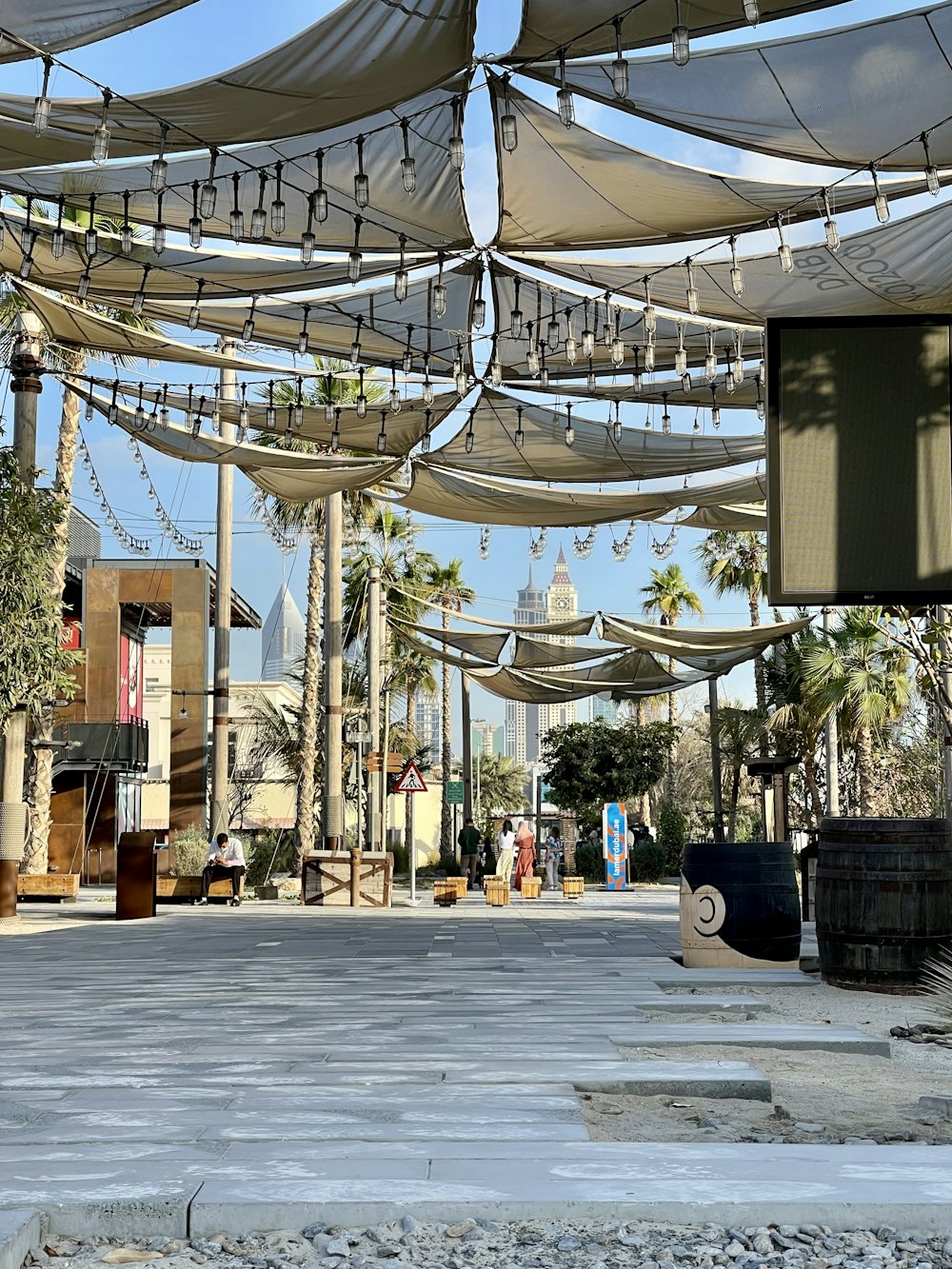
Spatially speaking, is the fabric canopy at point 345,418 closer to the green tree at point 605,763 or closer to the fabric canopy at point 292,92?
the fabric canopy at point 292,92

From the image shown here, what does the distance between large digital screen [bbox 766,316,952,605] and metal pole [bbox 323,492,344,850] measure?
13.6 meters

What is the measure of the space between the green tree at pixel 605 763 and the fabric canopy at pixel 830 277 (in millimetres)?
25360

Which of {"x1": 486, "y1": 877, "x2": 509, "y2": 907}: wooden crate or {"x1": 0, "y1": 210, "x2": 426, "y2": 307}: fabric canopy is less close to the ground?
{"x1": 0, "y1": 210, "x2": 426, "y2": 307}: fabric canopy

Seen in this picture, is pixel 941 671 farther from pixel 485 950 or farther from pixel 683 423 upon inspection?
pixel 485 950

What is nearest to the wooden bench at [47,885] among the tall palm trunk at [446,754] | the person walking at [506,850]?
the person walking at [506,850]

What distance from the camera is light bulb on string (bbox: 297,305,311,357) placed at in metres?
13.7

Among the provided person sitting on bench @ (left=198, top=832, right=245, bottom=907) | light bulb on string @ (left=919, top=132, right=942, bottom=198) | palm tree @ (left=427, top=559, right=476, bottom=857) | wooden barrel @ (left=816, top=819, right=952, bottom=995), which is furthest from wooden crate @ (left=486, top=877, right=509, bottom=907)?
palm tree @ (left=427, top=559, right=476, bottom=857)

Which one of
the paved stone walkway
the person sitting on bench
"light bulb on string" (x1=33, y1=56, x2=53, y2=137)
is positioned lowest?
the person sitting on bench

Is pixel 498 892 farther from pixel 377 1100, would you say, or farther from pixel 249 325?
pixel 377 1100

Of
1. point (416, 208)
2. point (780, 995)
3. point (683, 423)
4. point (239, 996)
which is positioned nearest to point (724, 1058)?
point (780, 995)

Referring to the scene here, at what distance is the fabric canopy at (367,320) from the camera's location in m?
13.6

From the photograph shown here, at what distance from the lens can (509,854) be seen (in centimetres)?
2605

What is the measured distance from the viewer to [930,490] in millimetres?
9516

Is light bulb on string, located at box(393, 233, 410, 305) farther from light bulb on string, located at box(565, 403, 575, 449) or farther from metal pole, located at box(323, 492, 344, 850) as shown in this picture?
metal pole, located at box(323, 492, 344, 850)
